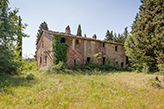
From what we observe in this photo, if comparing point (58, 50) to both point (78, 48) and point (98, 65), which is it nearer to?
point (78, 48)

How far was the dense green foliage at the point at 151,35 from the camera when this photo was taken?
44.2 ft

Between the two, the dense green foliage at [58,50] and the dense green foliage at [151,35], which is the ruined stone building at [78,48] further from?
the dense green foliage at [151,35]

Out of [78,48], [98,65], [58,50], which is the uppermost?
[78,48]

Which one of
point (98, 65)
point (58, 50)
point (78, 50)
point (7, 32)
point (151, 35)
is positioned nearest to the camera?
point (7, 32)

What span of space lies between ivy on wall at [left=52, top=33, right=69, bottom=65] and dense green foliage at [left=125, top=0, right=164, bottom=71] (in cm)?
1138

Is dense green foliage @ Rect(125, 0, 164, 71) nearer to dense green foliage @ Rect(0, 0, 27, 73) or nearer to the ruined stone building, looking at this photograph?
the ruined stone building

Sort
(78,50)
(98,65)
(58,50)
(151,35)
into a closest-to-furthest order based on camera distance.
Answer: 1. (58,50)
2. (151,35)
3. (78,50)
4. (98,65)

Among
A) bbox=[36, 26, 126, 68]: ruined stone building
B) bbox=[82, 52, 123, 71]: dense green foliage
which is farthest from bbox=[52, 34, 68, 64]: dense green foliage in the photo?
bbox=[82, 52, 123, 71]: dense green foliage

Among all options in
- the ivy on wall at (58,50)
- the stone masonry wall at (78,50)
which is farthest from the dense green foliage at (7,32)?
the stone masonry wall at (78,50)

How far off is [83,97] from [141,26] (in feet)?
52.1

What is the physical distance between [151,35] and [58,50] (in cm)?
1310

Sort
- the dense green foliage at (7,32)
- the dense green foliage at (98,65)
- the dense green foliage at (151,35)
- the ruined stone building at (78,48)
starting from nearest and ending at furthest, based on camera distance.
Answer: the dense green foliage at (7,32) < the dense green foliage at (151,35) < the ruined stone building at (78,48) < the dense green foliage at (98,65)

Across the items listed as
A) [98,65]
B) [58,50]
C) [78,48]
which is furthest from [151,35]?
[58,50]

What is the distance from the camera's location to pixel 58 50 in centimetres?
1422
